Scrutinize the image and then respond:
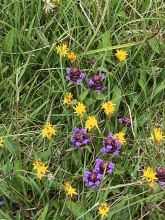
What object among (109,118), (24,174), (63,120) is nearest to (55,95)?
(63,120)

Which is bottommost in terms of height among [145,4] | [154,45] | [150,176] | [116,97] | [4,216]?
[4,216]

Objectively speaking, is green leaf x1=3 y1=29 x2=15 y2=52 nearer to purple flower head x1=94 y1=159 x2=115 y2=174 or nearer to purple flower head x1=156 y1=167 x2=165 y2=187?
purple flower head x1=94 y1=159 x2=115 y2=174

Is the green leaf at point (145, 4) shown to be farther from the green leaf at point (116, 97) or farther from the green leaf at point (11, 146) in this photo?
the green leaf at point (11, 146)

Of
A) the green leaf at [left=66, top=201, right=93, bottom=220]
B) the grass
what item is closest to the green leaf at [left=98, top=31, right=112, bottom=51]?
the grass

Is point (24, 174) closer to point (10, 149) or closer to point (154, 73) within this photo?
point (10, 149)

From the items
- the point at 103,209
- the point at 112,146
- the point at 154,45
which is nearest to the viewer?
the point at 103,209

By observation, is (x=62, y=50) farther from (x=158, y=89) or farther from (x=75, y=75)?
(x=158, y=89)

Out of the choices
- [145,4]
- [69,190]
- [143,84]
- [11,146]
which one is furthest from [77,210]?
[145,4]
